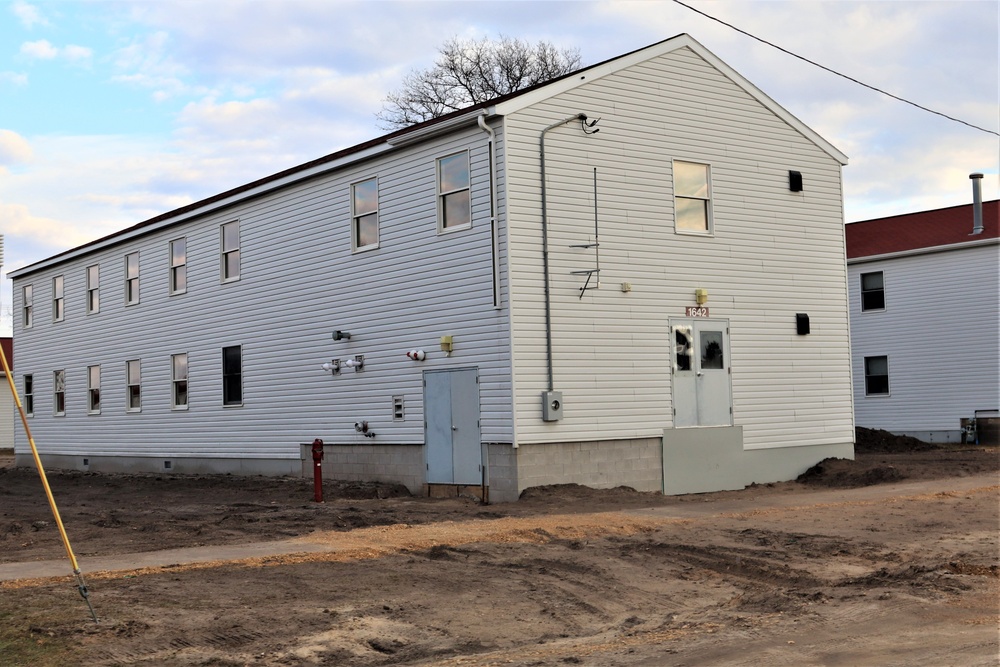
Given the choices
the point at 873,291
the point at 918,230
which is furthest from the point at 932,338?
the point at 918,230

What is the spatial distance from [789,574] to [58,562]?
26.4 feet

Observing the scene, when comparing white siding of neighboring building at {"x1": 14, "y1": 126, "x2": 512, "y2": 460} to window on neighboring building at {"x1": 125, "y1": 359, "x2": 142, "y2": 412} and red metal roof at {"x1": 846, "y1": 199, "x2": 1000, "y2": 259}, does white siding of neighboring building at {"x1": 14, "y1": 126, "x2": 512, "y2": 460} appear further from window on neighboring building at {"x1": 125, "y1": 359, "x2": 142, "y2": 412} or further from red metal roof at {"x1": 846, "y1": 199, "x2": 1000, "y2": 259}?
red metal roof at {"x1": 846, "y1": 199, "x2": 1000, "y2": 259}

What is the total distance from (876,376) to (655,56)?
19992mm

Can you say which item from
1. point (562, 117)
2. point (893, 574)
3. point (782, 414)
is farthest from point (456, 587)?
point (782, 414)

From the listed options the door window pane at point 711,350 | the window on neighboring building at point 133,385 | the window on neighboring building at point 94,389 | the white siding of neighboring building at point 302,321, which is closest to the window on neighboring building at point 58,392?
the white siding of neighboring building at point 302,321

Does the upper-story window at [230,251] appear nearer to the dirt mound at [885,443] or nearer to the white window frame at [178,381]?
the white window frame at [178,381]

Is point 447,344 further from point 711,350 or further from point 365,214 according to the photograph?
point 711,350

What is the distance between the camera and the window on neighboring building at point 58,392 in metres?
34.2

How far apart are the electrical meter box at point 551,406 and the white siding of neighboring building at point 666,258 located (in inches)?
4.1

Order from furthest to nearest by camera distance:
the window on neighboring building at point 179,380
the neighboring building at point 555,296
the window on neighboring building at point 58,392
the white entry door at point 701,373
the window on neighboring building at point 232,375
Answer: the window on neighboring building at point 58,392 < the window on neighboring building at point 179,380 < the window on neighboring building at point 232,375 < the white entry door at point 701,373 < the neighboring building at point 555,296

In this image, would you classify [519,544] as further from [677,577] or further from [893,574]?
[893,574]

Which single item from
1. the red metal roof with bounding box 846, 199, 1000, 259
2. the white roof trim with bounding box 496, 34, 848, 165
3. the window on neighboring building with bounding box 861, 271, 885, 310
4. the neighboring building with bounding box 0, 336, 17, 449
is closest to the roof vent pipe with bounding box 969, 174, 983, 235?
the red metal roof with bounding box 846, 199, 1000, 259

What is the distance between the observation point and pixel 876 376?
1441 inches

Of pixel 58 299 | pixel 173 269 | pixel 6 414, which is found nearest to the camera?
pixel 173 269
